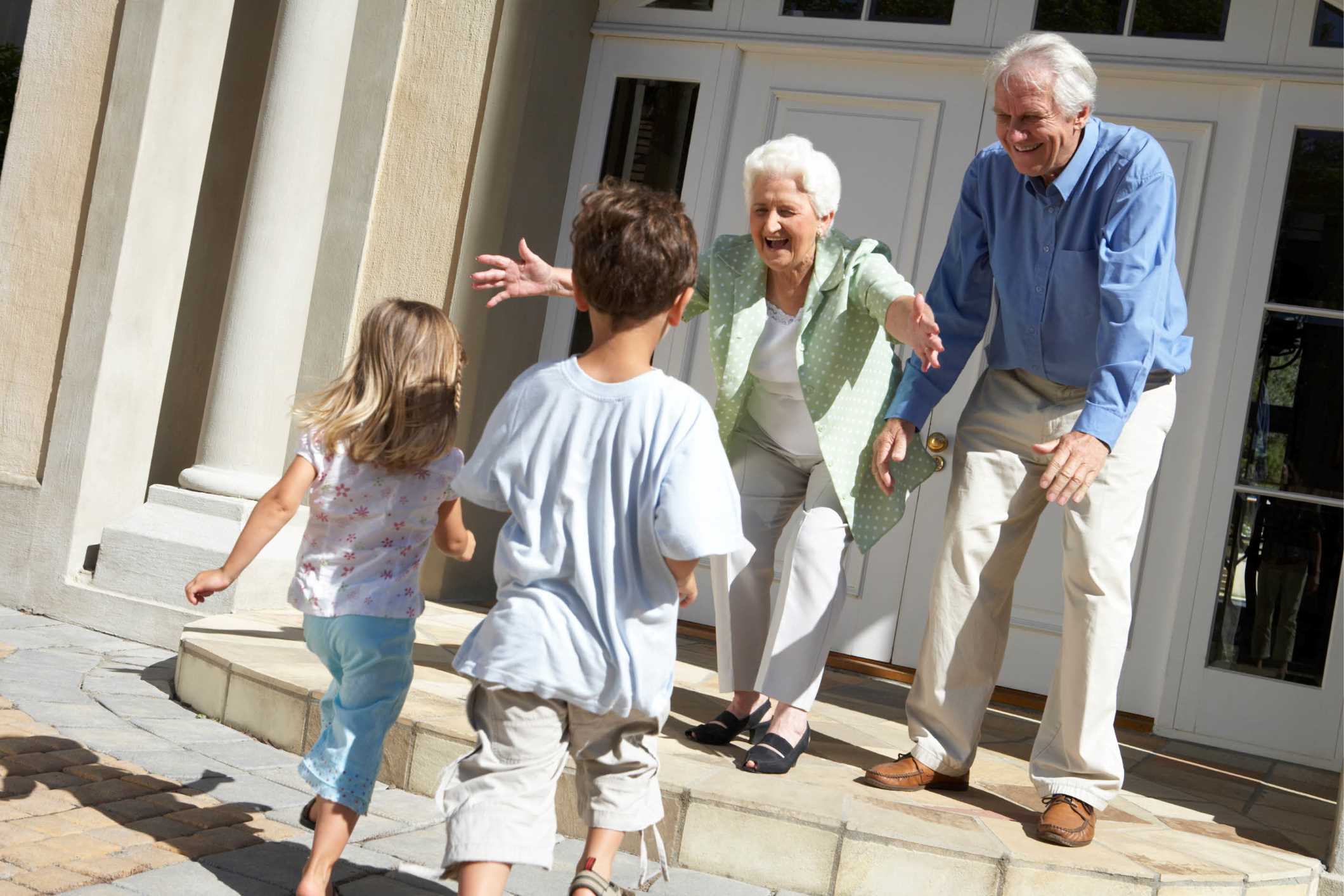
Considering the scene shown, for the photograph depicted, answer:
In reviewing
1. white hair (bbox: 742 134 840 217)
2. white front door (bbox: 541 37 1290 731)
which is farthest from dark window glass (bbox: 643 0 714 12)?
white hair (bbox: 742 134 840 217)

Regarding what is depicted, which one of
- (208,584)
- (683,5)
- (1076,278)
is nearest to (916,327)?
(1076,278)

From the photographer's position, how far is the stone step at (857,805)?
287 cm

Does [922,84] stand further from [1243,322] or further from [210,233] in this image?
[210,233]

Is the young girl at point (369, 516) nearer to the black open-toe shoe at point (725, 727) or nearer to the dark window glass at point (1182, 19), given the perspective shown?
the black open-toe shoe at point (725, 727)

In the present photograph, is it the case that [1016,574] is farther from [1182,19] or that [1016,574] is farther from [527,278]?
[1182,19]

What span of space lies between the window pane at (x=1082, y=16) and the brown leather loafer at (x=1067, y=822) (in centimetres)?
322

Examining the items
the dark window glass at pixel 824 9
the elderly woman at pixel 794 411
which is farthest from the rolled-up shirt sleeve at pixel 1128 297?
the dark window glass at pixel 824 9

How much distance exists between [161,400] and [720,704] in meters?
2.66

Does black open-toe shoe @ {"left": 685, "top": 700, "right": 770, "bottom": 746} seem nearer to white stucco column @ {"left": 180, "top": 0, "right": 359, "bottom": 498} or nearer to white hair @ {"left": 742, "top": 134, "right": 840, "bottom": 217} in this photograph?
white hair @ {"left": 742, "top": 134, "right": 840, "bottom": 217}

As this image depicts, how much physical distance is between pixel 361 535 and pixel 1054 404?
5.51ft

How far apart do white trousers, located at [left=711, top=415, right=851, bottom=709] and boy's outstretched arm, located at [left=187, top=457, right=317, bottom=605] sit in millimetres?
1153

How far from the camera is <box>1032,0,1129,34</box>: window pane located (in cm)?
504

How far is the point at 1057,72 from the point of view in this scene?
297 centimetres

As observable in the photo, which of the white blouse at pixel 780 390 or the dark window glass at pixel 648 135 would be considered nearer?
the white blouse at pixel 780 390
